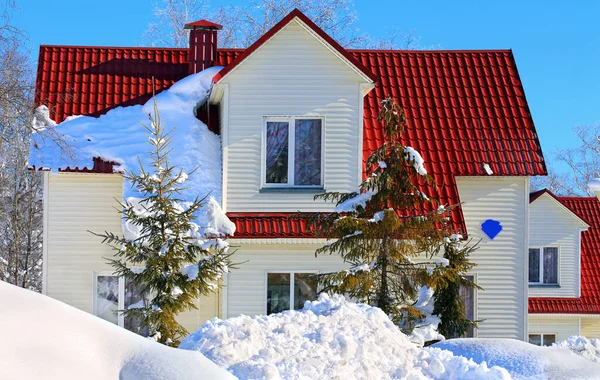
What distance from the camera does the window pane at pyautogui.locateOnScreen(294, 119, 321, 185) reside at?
53.7 ft

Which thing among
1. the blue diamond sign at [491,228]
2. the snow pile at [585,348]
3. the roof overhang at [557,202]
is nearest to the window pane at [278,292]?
the blue diamond sign at [491,228]

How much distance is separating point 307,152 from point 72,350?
10.5 m

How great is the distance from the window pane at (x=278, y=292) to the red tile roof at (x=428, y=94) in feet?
4.45

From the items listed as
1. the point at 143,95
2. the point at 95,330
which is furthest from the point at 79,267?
the point at 95,330

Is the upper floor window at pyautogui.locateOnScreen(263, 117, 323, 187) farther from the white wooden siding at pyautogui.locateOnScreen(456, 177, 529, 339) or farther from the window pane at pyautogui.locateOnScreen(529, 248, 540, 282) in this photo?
the window pane at pyautogui.locateOnScreen(529, 248, 540, 282)

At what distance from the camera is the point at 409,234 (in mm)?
12992

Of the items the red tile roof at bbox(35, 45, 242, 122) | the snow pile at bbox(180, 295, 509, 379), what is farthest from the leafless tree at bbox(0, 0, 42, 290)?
the snow pile at bbox(180, 295, 509, 379)

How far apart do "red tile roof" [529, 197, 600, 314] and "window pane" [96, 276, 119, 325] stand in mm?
13170

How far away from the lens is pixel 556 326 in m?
25.9

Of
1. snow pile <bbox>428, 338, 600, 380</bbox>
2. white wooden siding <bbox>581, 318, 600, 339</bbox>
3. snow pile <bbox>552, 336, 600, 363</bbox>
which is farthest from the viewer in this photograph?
white wooden siding <bbox>581, 318, 600, 339</bbox>

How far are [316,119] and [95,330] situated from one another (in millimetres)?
10188

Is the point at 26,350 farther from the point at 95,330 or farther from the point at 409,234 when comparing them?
the point at 409,234

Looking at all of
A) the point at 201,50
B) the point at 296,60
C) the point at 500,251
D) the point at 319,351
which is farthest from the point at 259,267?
the point at 319,351

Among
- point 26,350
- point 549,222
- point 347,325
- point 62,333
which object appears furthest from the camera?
point 549,222
